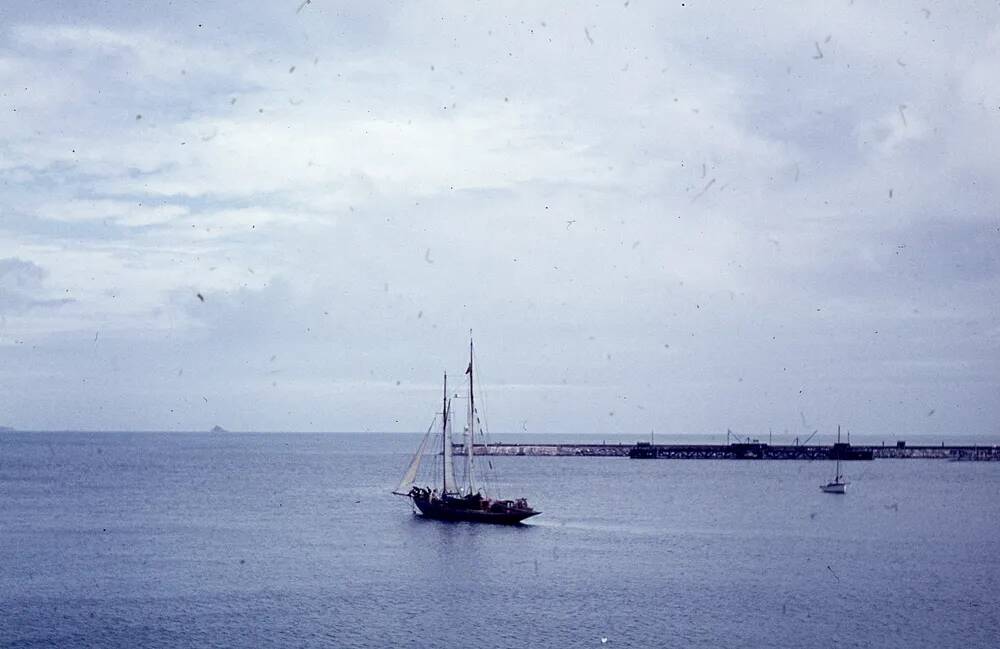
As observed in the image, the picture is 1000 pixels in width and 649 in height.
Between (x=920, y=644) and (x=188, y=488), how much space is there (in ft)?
387

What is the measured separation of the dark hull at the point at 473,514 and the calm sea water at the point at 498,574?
5.82 ft

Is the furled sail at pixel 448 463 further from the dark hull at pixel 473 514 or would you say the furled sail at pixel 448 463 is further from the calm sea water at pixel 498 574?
the calm sea water at pixel 498 574

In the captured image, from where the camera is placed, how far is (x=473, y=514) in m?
99.0

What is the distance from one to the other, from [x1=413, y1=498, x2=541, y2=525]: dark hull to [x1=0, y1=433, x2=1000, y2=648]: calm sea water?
177 cm

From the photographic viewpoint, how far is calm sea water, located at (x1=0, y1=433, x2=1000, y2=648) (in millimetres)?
54188

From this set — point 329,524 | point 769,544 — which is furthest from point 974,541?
point 329,524

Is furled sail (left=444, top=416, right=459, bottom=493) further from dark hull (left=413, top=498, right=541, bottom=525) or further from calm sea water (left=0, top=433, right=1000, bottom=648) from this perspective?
calm sea water (left=0, top=433, right=1000, bottom=648)

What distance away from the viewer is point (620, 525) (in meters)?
102

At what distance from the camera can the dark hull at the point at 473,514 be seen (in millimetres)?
98438

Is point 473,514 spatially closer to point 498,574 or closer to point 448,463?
point 448,463

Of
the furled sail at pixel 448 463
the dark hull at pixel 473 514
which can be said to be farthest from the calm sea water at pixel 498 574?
the furled sail at pixel 448 463

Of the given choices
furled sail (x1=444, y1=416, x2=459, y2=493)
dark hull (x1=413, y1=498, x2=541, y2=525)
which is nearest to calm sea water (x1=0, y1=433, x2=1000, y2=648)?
dark hull (x1=413, y1=498, x2=541, y2=525)

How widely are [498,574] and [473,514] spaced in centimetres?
2699

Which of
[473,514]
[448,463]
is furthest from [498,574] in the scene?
[448,463]
